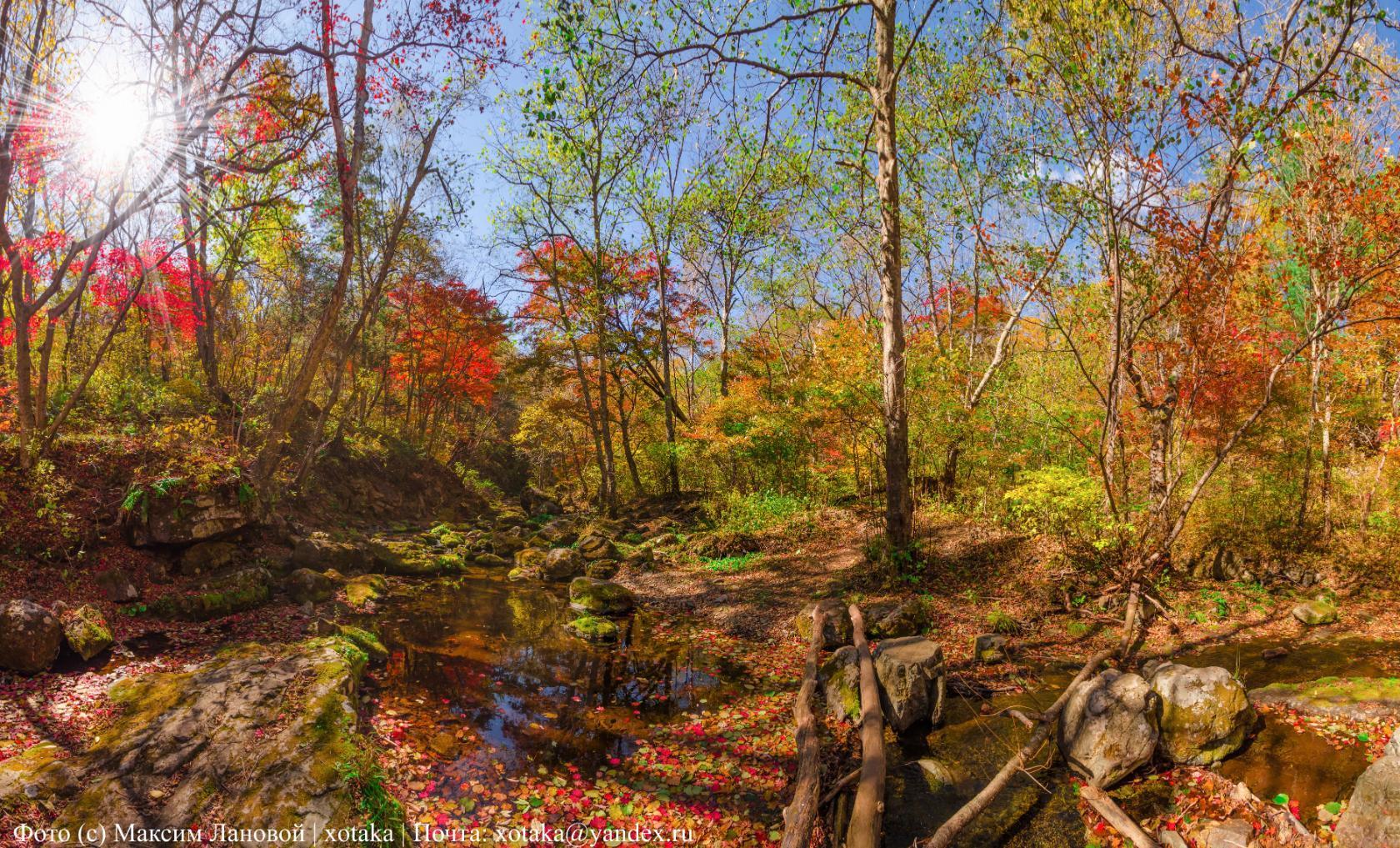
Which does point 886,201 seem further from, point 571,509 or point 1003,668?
point 571,509

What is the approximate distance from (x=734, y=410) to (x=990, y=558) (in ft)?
26.9

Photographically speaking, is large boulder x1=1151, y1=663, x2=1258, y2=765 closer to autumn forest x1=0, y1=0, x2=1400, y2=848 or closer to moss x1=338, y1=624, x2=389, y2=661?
autumn forest x1=0, y1=0, x2=1400, y2=848

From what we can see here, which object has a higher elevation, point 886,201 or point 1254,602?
point 886,201

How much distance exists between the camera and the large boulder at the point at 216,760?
12.5 ft

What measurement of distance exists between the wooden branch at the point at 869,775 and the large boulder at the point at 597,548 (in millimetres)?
9416

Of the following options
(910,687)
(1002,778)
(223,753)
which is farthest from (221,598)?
(1002,778)

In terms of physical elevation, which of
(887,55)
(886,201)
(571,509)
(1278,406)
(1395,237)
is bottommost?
(571,509)

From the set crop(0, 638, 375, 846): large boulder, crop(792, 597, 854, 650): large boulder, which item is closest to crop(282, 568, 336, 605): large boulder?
crop(0, 638, 375, 846): large boulder

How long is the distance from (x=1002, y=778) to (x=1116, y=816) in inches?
28.0

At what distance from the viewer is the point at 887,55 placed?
8.90m

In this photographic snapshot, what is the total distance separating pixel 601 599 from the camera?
10.7 meters

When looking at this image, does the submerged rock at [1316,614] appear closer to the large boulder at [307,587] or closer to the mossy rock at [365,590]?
the mossy rock at [365,590]

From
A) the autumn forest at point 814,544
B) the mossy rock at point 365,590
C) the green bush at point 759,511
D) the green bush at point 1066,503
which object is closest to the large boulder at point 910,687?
the autumn forest at point 814,544

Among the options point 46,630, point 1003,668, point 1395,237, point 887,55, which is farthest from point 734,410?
point 46,630
